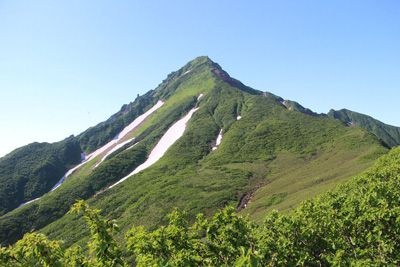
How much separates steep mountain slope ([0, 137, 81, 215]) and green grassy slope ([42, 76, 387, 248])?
51076 mm

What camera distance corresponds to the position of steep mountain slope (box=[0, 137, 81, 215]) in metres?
148

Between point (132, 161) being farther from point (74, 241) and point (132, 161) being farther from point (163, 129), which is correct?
point (74, 241)

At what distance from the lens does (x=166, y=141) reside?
527 ft

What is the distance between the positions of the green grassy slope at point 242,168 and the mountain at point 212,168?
0.31 meters

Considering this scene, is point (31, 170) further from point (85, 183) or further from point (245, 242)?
point (245, 242)

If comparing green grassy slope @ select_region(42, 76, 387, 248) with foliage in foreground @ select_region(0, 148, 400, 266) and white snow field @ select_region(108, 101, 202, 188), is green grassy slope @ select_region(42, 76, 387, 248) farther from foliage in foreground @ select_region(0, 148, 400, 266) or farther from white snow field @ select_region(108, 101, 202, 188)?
foliage in foreground @ select_region(0, 148, 400, 266)

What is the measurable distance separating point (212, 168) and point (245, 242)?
101 meters

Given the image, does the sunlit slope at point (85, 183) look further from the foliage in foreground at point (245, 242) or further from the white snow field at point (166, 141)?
the foliage in foreground at point (245, 242)

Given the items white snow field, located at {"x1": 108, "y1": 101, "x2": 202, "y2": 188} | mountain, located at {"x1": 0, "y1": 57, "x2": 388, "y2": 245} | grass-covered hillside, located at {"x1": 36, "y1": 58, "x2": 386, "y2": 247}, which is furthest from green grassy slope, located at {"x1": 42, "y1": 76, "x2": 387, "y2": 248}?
white snow field, located at {"x1": 108, "y1": 101, "x2": 202, "y2": 188}

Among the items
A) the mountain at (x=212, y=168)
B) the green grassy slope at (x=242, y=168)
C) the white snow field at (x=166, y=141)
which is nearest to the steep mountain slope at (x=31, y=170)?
the mountain at (x=212, y=168)

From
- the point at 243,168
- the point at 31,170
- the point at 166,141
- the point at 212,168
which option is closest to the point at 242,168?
the point at 243,168

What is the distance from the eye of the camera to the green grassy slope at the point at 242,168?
86.6 metres

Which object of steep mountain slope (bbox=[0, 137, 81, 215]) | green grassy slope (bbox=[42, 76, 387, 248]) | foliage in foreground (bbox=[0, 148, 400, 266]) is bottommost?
green grassy slope (bbox=[42, 76, 387, 248])

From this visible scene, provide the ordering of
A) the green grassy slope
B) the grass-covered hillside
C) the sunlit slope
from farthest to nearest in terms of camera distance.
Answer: the sunlit slope, the green grassy slope, the grass-covered hillside
